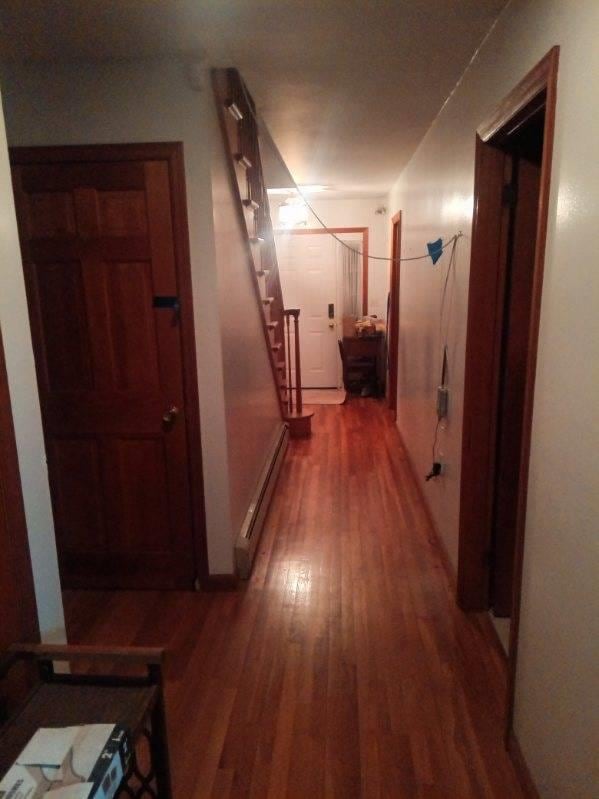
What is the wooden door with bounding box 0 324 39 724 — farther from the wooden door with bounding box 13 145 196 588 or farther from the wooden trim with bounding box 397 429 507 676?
the wooden trim with bounding box 397 429 507 676

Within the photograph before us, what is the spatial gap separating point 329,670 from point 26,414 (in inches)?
58.6

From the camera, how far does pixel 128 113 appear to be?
2.19 m

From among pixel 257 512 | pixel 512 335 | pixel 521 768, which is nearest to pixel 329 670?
pixel 521 768

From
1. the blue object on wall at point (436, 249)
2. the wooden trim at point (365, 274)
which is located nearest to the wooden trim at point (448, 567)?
the blue object on wall at point (436, 249)

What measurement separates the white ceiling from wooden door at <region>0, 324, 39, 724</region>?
4.26 ft

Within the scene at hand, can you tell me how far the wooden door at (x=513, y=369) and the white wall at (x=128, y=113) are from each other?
1260 millimetres

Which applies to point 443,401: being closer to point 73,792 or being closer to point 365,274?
point 73,792

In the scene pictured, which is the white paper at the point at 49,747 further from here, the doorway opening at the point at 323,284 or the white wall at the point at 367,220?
the white wall at the point at 367,220

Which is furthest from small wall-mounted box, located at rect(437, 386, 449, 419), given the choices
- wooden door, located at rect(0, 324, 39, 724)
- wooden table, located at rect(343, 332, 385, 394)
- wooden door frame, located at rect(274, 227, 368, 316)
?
wooden door frame, located at rect(274, 227, 368, 316)

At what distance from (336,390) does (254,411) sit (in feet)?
11.2

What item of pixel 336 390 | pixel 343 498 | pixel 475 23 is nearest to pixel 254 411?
pixel 343 498

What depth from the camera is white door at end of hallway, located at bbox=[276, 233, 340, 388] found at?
21.1 feet

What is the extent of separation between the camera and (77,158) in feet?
7.32

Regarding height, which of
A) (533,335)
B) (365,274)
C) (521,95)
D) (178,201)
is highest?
(521,95)
